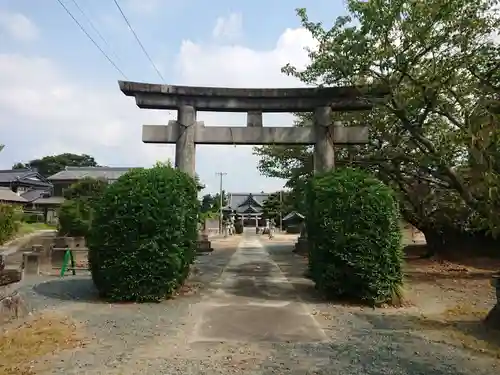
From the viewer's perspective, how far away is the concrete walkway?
6.39 m

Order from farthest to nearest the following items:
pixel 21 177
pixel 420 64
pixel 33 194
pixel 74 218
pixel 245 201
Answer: pixel 245 201 < pixel 21 177 < pixel 33 194 < pixel 74 218 < pixel 420 64

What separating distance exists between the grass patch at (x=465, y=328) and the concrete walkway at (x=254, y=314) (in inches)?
70.0

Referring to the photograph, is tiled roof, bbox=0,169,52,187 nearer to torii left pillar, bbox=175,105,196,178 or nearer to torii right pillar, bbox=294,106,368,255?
torii left pillar, bbox=175,105,196,178

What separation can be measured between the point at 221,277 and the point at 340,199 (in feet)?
16.6

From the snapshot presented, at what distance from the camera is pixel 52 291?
9.75 m

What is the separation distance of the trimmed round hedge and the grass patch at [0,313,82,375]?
165cm

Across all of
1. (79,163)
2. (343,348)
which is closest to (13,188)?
(79,163)

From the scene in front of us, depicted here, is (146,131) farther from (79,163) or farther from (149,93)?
(79,163)

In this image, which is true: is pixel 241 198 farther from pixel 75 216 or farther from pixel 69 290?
pixel 69 290

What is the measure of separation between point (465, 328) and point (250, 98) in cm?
934

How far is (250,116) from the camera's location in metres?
14.5

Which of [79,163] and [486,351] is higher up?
[79,163]

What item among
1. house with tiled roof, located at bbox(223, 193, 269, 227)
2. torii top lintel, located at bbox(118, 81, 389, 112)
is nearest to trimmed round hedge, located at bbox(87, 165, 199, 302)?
torii top lintel, located at bbox(118, 81, 389, 112)

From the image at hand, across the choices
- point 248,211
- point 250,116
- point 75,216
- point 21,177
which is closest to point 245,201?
point 248,211
